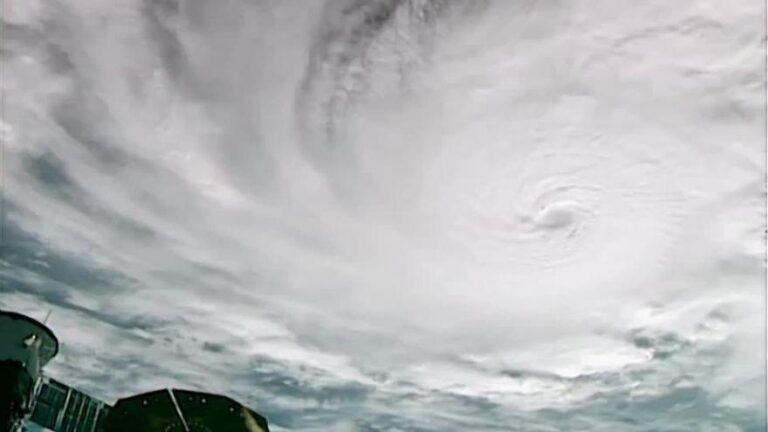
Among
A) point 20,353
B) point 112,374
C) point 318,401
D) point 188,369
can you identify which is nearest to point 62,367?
point 112,374

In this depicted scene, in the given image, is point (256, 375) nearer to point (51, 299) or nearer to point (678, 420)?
point (51, 299)

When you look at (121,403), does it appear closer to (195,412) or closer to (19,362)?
(195,412)

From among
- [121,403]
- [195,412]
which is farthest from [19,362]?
[195,412]

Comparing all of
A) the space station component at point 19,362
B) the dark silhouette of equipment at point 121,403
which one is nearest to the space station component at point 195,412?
the dark silhouette of equipment at point 121,403

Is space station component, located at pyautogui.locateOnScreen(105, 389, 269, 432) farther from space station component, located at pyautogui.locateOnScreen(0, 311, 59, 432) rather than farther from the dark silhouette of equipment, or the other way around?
space station component, located at pyautogui.locateOnScreen(0, 311, 59, 432)

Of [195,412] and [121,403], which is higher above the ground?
[121,403]

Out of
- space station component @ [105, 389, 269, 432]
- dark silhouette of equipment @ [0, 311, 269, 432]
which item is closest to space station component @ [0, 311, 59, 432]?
dark silhouette of equipment @ [0, 311, 269, 432]

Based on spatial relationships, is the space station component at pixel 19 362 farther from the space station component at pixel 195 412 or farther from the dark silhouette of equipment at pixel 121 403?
the space station component at pixel 195 412

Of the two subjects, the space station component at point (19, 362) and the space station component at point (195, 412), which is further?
the space station component at point (19, 362)
